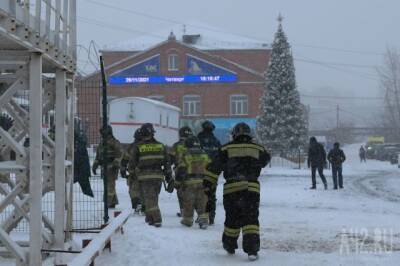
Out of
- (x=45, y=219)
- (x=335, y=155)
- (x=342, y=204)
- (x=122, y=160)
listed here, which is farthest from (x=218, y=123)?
(x=45, y=219)

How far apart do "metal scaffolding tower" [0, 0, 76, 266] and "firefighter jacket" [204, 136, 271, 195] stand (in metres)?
2.07

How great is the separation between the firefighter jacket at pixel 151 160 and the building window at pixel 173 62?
56.3 m

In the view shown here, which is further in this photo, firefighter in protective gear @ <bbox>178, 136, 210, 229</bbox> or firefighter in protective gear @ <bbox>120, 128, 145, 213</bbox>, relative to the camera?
firefighter in protective gear @ <bbox>120, 128, 145, 213</bbox>

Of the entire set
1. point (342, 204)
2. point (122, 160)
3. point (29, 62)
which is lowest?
point (342, 204)

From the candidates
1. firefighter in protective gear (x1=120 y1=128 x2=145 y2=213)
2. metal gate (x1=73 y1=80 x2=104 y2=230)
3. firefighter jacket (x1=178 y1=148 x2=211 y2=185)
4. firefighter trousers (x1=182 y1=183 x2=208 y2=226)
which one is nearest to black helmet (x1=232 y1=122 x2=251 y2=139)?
metal gate (x1=73 y1=80 x2=104 y2=230)

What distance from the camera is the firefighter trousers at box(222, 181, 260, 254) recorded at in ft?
29.5

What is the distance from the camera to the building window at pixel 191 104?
223ft

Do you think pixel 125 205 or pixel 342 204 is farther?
pixel 342 204

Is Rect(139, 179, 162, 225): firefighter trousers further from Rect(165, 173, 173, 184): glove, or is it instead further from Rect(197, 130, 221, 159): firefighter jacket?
Rect(197, 130, 221, 159): firefighter jacket

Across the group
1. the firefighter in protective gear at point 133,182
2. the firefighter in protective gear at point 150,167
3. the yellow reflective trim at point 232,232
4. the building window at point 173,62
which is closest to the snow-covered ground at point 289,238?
the yellow reflective trim at point 232,232

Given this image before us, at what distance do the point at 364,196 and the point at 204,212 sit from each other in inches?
381

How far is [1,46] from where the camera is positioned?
7250 millimetres

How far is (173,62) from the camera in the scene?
223 ft

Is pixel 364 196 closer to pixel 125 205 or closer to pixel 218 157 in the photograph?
pixel 125 205
